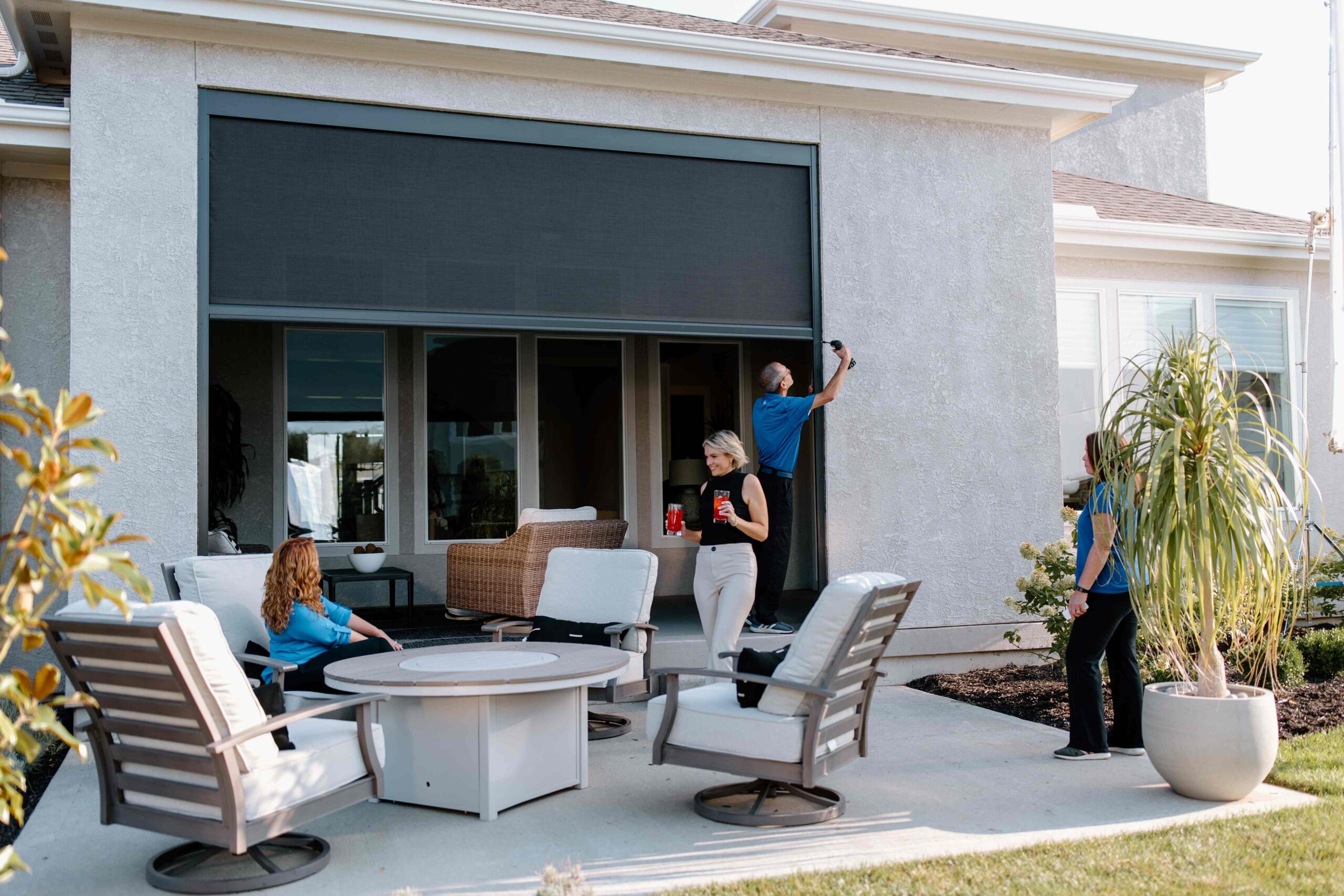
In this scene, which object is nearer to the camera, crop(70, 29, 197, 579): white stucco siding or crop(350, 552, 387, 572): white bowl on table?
crop(70, 29, 197, 579): white stucco siding

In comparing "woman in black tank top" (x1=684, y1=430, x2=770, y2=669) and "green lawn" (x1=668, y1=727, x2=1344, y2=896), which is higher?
"woman in black tank top" (x1=684, y1=430, x2=770, y2=669)

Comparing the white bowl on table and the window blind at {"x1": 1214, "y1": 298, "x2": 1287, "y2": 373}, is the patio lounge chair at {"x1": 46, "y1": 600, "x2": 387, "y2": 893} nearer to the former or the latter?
the white bowl on table

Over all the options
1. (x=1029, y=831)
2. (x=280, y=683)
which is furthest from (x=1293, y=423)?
(x=280, y=683)

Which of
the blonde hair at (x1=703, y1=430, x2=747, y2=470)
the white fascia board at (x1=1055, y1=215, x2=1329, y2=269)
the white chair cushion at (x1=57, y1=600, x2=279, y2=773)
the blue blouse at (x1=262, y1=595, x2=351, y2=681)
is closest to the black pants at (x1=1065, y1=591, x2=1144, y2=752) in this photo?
the blonde hair at (x1=703, y1=430, x2=747, y2=470)

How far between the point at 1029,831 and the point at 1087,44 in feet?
37.4

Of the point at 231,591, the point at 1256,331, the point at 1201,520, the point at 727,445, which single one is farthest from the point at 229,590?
the point at 1256,331

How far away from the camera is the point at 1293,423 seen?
34.8 ft

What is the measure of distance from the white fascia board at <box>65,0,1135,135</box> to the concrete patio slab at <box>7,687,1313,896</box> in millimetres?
4207

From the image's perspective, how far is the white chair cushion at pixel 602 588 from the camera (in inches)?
249

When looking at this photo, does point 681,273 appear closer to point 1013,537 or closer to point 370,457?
point 1013,537

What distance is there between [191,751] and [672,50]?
517 centimetres

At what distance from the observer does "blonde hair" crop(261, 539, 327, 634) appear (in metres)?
5.15

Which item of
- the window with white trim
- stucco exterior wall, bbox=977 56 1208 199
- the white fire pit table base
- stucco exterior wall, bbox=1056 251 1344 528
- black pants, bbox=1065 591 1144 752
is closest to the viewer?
the white fire pit table base

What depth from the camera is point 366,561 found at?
9.23 meters
